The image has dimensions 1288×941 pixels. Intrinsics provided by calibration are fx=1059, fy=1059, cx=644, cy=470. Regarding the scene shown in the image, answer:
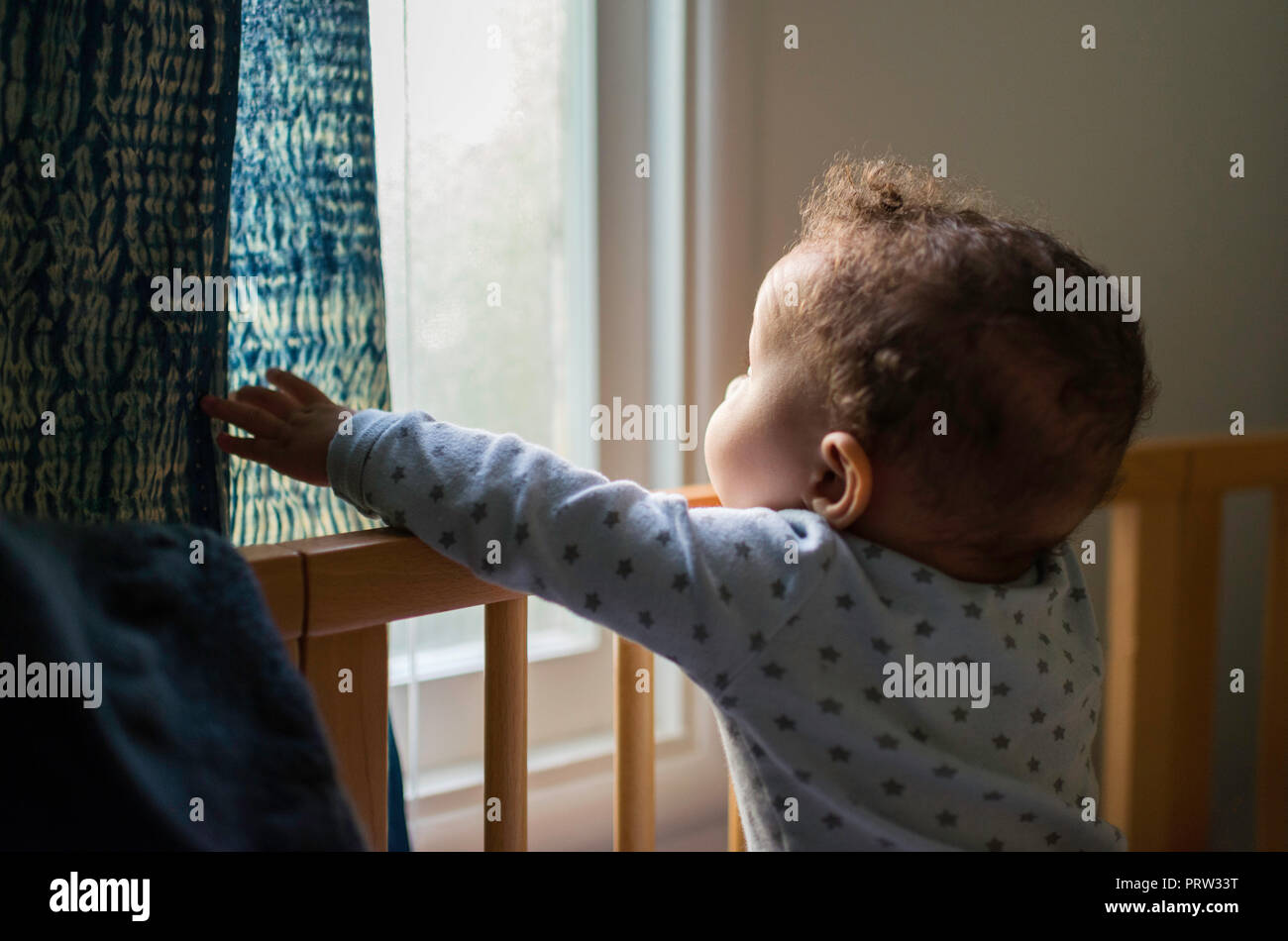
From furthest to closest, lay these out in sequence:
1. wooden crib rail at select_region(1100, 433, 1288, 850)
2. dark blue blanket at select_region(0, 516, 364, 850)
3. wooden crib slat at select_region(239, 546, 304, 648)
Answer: wooden crib rail at select_region(1100, 433, 1288, 850) < wooden crib slat at select_region(239, 546, 304, 648) < dark blue blanket at select_region(0, 516, 364, 850)

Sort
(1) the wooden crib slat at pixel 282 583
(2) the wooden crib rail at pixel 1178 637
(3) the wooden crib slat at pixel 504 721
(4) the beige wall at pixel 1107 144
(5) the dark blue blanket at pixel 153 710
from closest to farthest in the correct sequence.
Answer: (5) the dark blue blanket at pixel 153 710, (1) the wooden crib slat at pixel 282 583, (3) the wooden crib slat at pixel 504 721, (2) the wooden crib rail at pixel 1178 637, (4) the beige wall at pixel 1107 144

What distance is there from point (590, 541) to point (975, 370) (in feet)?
0.90

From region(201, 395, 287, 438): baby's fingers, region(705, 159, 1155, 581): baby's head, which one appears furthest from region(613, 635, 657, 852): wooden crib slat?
region(201, 395, 287, 438): baby's fingers

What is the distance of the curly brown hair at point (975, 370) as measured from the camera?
0.70 meters

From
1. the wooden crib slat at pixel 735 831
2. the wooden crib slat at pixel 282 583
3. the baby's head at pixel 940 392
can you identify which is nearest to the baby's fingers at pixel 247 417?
the wooden crib slat at pixel 282 583

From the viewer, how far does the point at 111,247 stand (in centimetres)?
72

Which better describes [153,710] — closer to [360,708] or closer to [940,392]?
[360,708]

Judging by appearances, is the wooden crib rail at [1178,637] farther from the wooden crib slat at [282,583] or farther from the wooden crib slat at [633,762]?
the wooden crib slat at [282,583]

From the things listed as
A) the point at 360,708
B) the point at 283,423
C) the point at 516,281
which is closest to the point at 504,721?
the point at 360,708

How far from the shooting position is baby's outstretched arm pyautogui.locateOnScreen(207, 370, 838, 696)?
673 millimetres

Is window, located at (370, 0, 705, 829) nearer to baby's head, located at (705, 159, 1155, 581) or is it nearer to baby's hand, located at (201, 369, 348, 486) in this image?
baby's hand, located at (201, 369, 348, 486)

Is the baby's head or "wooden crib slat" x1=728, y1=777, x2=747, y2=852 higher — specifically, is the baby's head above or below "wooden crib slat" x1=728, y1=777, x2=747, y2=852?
above

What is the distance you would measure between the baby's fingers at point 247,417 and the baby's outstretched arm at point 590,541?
0.17 ft
